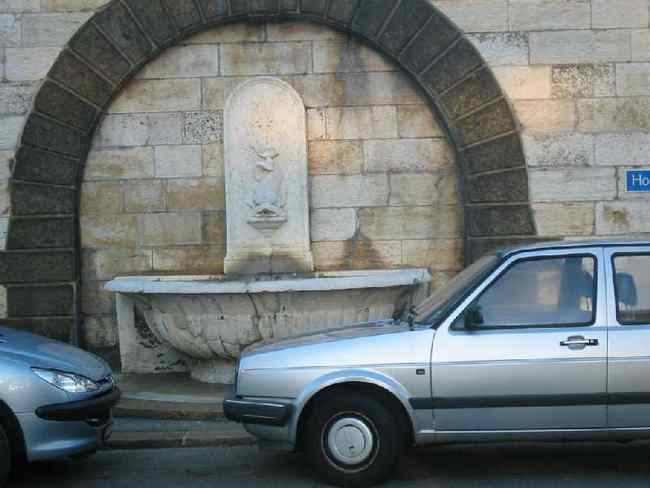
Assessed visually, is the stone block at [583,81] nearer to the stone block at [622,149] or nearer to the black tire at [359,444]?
the stone block at [622,149]

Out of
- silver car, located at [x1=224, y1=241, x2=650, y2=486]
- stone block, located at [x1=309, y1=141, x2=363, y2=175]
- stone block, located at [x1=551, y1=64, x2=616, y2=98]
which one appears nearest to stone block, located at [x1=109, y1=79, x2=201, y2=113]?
stone block, located at [x1=309, y1=141, x2=363, y2=175]

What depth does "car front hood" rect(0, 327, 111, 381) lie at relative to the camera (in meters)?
6.85

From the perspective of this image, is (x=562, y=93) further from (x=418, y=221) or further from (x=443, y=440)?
(x=443, y=440)

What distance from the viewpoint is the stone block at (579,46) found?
11.2 metres

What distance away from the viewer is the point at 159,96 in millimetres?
11477

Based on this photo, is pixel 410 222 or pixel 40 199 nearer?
pixel 40 199

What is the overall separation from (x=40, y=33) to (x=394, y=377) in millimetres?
6520

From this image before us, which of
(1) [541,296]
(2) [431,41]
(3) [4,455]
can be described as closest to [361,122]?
(2) [431,41]

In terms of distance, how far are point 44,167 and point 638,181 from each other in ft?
20.7

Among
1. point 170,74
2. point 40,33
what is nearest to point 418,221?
point 170,74

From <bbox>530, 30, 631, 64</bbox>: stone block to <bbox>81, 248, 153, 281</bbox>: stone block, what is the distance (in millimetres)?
4687

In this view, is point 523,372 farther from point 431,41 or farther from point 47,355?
point 431,41

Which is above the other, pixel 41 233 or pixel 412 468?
pixel 41 233

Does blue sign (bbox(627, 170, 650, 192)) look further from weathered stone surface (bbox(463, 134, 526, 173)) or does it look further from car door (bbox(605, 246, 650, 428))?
car door (bbox(605, 246, 650, 428))
